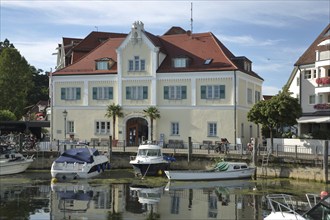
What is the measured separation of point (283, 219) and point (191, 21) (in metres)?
45.5

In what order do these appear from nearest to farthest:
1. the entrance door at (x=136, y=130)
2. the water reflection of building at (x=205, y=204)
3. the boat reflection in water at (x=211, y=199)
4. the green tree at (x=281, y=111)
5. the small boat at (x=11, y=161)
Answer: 1. the water reflection of building at (x=205, y=204)
2. the boat reflection in water at (x=211, y=199)
3. the small boat at (x=11, y=161)
4. the green tree at (x=281, y=111)
5. the entrance door at (x=136, y=130)

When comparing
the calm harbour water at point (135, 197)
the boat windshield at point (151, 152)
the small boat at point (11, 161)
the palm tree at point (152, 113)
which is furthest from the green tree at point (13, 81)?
the boat windshield at point (151, 152)

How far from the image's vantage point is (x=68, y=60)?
67.6 meters

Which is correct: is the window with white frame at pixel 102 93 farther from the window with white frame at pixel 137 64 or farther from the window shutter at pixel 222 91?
the window shutter at pixel 222 91

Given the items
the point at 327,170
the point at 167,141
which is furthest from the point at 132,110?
the point at 327,170

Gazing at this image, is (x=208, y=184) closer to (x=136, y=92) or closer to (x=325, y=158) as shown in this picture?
(x=325, y=158)

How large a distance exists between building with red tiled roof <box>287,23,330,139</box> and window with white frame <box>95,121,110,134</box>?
20.7 metres

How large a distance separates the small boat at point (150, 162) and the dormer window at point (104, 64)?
1791cm

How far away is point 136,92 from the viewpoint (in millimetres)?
55281

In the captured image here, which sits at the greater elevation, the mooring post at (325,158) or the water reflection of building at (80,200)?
the mooring post at (325,158)

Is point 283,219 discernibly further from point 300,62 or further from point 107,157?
point 300,62

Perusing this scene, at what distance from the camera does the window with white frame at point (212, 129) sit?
2055 inches

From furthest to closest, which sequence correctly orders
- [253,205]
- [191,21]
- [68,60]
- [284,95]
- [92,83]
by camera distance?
[68,60] < [191,21] < [92,83] < [284,95] < [253,205]

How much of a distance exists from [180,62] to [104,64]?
912 centimetres
